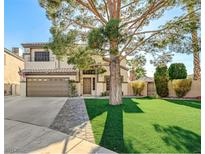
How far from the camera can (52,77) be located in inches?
832

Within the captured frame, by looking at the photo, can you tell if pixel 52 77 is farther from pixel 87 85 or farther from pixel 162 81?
pixel 162 81

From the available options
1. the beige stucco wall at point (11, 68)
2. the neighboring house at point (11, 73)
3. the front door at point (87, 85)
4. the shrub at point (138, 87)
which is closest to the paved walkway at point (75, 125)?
the front door at point (87, 85)

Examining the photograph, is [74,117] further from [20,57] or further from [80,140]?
[20,57]

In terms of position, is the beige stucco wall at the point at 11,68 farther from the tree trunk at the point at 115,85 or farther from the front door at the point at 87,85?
the tree trunk at the point at 115,85

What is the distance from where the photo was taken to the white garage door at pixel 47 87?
20688 mm

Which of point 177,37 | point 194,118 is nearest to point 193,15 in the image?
point 177,37

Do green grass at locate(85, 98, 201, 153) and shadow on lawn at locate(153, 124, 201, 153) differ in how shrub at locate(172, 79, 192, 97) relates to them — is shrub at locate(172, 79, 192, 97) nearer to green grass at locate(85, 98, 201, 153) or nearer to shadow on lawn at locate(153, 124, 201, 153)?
green grass at locate(85, 98, 201, 153)

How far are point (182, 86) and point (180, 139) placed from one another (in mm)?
13943

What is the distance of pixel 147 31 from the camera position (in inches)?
461

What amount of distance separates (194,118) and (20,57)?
23.8 m

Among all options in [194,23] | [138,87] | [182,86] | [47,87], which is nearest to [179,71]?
[182,86]

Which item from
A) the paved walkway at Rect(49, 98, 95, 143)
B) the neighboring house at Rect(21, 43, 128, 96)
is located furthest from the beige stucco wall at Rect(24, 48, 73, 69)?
the paved walkway at Rect(49, 98, 95, 143)

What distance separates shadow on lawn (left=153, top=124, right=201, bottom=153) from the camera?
5.29 meters

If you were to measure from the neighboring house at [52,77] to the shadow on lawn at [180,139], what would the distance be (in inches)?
534
